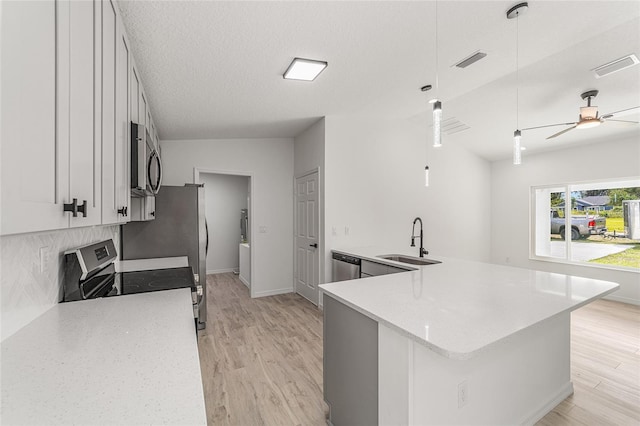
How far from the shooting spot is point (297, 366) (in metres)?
2.74

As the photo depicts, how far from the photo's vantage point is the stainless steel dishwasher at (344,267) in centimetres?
368

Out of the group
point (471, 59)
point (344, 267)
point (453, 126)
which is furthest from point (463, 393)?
point (453, 126)

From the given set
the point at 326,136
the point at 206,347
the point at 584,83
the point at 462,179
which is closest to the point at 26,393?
the point at 206,347

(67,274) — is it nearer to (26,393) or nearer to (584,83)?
(26,393)

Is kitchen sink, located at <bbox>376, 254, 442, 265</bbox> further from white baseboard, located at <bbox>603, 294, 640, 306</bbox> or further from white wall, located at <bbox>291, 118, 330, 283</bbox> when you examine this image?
white baseboard, located at <bbox>603, 294, 640, 306</bbox>

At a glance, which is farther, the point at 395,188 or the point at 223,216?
the point at 223,216

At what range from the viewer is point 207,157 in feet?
15.6

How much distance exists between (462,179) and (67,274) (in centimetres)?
600

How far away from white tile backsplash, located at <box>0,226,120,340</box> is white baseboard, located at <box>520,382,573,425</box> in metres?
2.67

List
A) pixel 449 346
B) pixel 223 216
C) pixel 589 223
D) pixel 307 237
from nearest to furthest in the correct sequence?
pixel 449 346 < pixel 307 237 < pixel 589 223 < pixel 223 216

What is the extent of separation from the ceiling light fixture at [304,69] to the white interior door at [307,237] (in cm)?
175

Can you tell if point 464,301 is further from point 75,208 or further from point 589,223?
point 589,223

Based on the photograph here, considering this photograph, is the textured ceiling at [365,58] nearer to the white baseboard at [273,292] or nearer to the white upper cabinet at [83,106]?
the white upper cabinet at [83,106]

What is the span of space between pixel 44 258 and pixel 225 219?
5.88m
